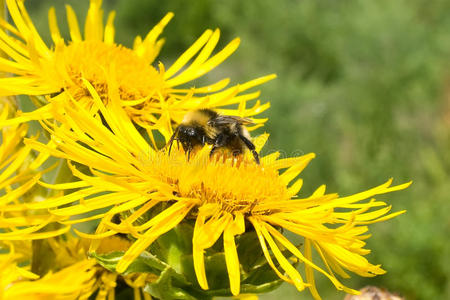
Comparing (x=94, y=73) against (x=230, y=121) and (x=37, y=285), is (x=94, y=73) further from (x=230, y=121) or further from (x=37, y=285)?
(x=37, y=285)

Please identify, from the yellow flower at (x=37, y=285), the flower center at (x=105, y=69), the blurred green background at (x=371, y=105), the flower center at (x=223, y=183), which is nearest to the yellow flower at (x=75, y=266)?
the yellow flower at (x=37, y=285)

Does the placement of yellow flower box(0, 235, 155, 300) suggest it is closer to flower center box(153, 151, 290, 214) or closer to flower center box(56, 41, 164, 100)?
flower center box(153, 151, 290, 214)

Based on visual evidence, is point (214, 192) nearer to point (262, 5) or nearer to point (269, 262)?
point (269, 262)

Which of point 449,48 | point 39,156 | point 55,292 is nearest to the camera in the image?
point 55,292

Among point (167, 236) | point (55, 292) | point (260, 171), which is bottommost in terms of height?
point (55, 292)

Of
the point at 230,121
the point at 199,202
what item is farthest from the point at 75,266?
the point at 230,121

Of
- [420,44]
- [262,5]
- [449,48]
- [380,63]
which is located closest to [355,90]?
[380,63]

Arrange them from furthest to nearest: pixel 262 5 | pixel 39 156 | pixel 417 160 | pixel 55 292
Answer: pixel 262 5
pixel 417 160
pixel 39 156
pixel 55 292

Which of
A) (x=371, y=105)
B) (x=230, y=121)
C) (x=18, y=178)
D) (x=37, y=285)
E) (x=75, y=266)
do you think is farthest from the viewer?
(x=371, y=105)
